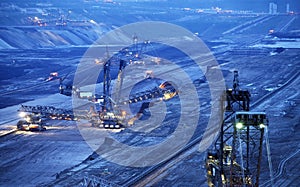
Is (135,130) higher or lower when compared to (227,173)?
lower

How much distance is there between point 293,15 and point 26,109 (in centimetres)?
14215

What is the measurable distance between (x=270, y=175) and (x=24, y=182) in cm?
1512

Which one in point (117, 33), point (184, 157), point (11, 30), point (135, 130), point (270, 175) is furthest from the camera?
point (117, 33)

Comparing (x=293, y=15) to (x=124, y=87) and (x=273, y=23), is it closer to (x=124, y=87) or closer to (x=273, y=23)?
(x=273, y=23)

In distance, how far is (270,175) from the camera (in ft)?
111

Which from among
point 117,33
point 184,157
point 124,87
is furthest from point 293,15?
point 184,157

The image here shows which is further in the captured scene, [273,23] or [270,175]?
[273,23]

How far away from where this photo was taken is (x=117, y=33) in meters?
134

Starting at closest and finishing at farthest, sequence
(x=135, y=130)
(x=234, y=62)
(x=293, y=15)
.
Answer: (x=135, y=130)
(x=234, y=62)
(x=293, y=15)

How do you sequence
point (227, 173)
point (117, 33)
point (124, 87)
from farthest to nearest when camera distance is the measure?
point (117, 33), point (124, 87), point (227, 173)

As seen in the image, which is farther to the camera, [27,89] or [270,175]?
[27,89]

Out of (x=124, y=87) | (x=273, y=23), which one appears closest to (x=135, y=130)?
(x=124, y=87)

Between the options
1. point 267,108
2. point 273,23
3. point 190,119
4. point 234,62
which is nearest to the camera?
point 190,119

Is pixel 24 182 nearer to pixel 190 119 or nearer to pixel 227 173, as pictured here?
pixel 227 173
